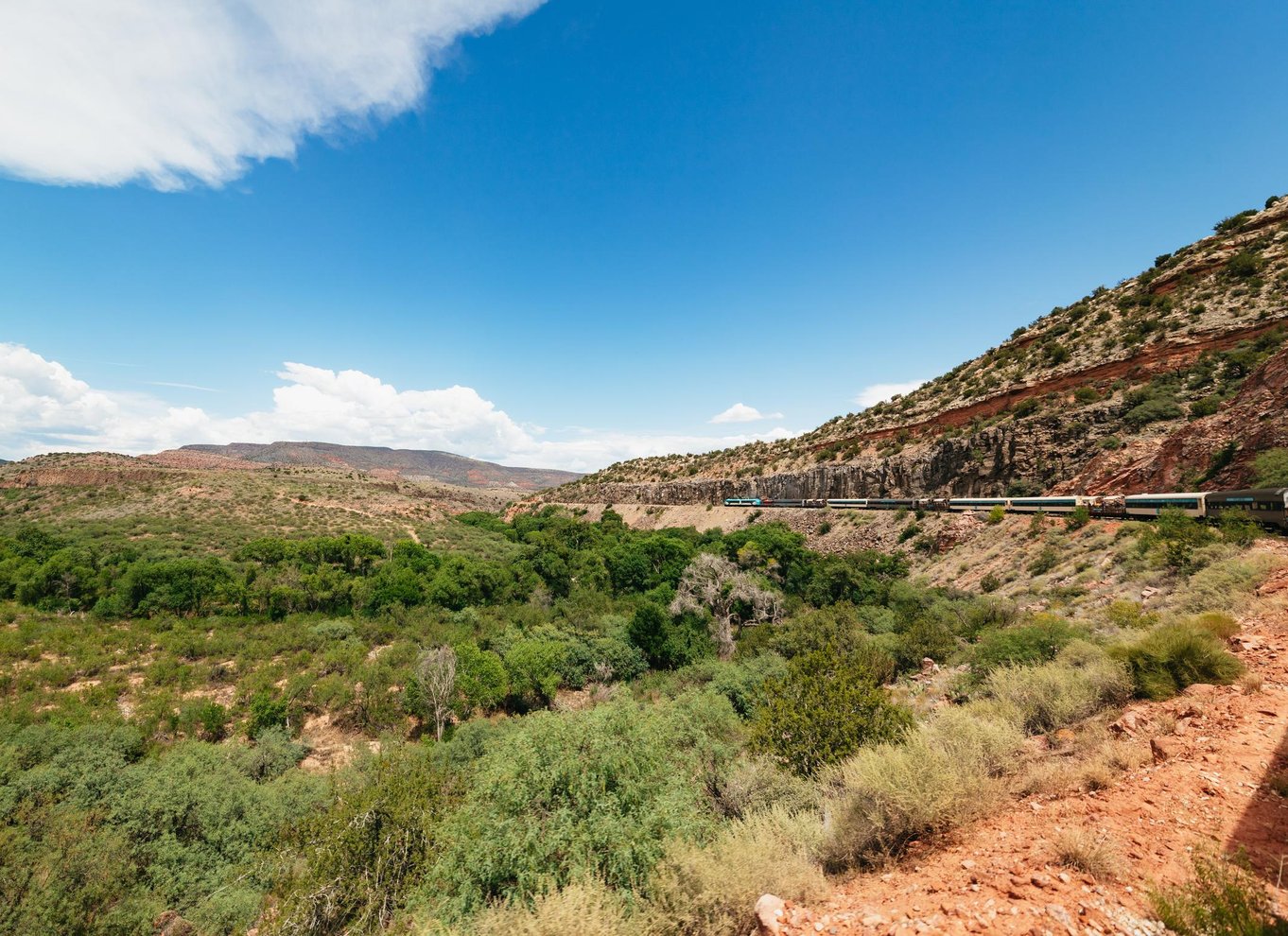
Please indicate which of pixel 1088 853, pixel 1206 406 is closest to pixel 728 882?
pixel 1088 853

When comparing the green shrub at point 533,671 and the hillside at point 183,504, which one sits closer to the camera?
the green shrub at point 533,671

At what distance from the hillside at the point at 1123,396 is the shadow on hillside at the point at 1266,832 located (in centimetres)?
1805

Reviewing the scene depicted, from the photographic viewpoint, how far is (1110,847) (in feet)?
13.7

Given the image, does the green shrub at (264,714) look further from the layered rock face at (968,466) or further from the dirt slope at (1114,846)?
the layered rock face at (968,466)

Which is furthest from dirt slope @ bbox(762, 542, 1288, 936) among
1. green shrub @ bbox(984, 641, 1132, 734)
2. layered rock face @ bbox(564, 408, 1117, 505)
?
layered rock face @ bbox(564, 408, 1117, 505)

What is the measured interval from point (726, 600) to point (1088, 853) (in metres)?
22.6

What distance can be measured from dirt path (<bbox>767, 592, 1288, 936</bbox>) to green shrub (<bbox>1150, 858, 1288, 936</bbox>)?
0.23 meters

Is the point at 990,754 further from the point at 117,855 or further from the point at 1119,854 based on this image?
the point at 117,855

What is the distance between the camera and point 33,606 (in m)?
25.7

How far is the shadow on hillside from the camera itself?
379cm

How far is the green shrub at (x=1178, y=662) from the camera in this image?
279 inches

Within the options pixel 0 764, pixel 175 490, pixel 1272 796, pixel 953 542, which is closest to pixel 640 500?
pixel 953 542

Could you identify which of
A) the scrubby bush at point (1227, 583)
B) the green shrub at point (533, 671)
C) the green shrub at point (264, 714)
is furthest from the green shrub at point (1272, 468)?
the green shrub at point (264, 714)

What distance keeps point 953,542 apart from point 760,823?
23.7 metres
